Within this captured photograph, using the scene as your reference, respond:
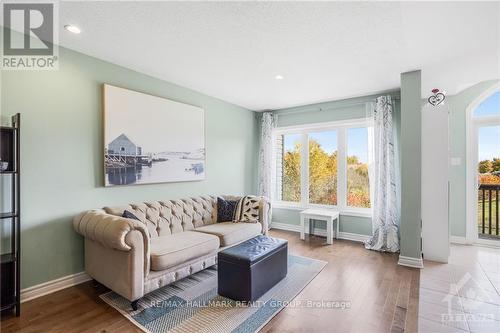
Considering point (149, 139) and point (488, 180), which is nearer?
point (149, 139)

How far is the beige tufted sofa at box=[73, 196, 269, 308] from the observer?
2.13 meters

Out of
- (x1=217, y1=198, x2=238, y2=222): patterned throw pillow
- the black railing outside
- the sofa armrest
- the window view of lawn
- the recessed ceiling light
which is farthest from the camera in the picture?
Result: the black railing outside

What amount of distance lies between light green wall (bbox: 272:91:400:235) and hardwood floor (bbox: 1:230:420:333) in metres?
1.23

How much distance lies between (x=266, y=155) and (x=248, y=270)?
3.19 meters

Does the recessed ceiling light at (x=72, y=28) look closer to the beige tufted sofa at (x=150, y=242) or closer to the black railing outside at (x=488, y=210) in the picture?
the beige tufted sofa at (x=150, y=242)

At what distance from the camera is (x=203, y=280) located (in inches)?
110

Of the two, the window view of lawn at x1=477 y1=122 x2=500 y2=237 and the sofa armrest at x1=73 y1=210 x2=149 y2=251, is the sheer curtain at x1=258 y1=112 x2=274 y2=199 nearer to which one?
the sofa armrest at x1=73 y1=210 x2=149 y2=251

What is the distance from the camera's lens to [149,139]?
3.28 meters

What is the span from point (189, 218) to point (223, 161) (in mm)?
1456

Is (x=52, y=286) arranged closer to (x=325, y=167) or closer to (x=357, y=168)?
(x=325, y=167)

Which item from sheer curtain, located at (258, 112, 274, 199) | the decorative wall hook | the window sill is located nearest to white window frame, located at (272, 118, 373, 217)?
the window sill

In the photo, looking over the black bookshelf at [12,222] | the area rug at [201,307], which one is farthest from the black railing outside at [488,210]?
the black bookshelf at [12,222]

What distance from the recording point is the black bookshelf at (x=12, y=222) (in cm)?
207

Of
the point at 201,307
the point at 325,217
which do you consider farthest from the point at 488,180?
the point at 201,307
